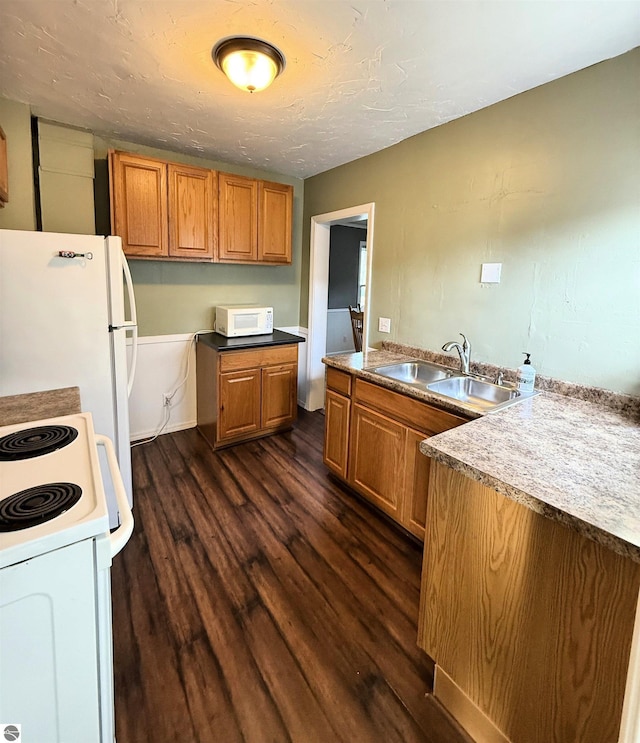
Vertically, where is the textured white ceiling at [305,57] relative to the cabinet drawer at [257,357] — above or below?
above

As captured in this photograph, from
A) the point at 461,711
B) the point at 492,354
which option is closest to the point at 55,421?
the point at 461,711

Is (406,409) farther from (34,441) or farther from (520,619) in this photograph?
(34,441)

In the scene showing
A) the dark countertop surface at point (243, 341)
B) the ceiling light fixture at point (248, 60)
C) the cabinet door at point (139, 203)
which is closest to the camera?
the ceiling light fixture at point (248, 60)

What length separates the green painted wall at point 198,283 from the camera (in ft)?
10.0

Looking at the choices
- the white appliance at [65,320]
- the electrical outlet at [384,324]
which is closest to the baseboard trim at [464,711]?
the white appliance at [65,320]

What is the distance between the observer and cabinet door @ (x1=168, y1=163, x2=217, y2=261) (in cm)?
302

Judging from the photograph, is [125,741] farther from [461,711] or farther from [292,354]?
[292,354]

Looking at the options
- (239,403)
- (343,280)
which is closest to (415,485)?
(239,403)

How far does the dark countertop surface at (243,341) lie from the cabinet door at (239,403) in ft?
0.75

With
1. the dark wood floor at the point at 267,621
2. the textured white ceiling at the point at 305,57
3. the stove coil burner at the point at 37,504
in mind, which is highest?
the textured white ceiling at the point at 305,57

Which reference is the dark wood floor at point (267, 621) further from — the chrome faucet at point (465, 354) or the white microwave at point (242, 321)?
the white microwave at point (242, 321)

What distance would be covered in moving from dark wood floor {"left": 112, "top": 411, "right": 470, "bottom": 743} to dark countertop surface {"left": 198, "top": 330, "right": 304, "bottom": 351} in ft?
3.54

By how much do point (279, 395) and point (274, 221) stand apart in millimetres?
1605

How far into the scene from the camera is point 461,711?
1286 millimetres
